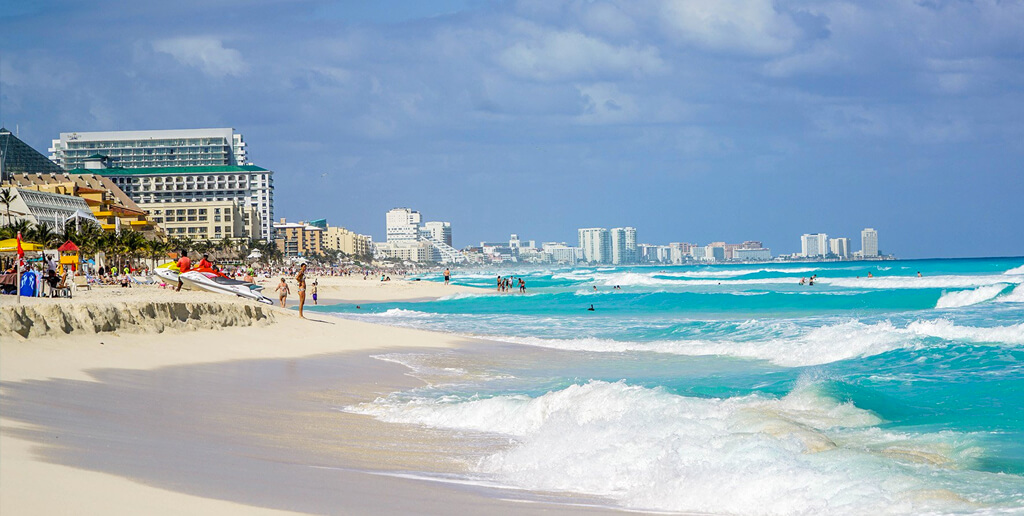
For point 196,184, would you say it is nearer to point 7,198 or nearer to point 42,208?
point 42,208

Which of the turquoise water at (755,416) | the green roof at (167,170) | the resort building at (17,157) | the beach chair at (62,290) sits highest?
the green roof at (167,170)

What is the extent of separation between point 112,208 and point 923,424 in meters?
87.2

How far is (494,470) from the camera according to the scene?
24.8 ft

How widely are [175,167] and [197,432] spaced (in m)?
159

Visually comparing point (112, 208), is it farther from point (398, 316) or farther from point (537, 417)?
point (537, 417)

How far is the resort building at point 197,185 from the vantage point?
478ft

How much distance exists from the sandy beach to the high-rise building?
15559 centimetres

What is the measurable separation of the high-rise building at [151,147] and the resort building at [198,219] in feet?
105

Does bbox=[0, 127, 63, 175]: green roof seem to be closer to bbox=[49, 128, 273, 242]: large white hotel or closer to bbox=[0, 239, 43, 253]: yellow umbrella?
bbox=[49, 128, 273, 242]: large white hotel

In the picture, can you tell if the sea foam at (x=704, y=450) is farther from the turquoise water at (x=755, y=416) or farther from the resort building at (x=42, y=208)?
the resort building at (x=42, y=208)

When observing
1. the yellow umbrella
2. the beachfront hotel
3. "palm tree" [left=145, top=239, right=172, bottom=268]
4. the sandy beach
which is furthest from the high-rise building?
the sandy beach

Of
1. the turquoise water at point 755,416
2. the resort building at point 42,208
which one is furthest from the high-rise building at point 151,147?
the turquoise water at point 755,416

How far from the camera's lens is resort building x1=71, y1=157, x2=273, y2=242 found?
5733 inches

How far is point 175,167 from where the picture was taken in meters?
155
